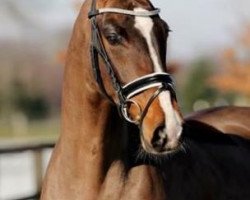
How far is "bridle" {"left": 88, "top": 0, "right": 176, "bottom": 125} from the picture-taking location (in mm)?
4195

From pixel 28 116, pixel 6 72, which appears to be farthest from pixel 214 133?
pixel 6 72

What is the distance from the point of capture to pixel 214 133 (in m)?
5.90

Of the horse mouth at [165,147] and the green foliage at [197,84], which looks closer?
the horse mouth at [165,147]

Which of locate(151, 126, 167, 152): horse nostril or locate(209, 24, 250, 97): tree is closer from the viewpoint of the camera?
locate(151, 126, 167, 152): horse nostril

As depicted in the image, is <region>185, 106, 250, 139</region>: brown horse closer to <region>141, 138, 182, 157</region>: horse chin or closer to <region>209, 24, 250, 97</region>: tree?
<region>141, 138, 182, 157</region>: horse chin

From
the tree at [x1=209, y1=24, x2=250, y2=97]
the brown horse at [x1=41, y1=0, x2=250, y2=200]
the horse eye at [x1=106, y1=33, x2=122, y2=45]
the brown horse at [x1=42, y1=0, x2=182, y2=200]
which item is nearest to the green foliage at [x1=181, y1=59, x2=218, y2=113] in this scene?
the tree at [x1=209, y1=24, x2=250, y2=97]

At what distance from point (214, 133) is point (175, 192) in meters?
1.15

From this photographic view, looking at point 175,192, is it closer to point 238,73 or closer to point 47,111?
point 238,73

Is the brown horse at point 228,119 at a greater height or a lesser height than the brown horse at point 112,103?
lesser

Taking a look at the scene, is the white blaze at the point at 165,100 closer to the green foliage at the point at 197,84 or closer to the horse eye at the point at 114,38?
the horse eye at the point at 114,38

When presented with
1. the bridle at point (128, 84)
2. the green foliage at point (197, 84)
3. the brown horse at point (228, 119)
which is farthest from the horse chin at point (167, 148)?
the green foliage at point (197, 84)

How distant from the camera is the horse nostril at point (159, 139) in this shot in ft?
13.4

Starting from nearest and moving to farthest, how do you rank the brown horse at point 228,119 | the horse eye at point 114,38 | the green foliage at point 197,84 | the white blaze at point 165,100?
the white blaze at point 165,100 < the horse eye at point 114,38 < the brown horse at point 228,119 < the green foliage at point 197,84

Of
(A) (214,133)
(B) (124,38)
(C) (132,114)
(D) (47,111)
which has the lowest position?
(D) (47,111)
